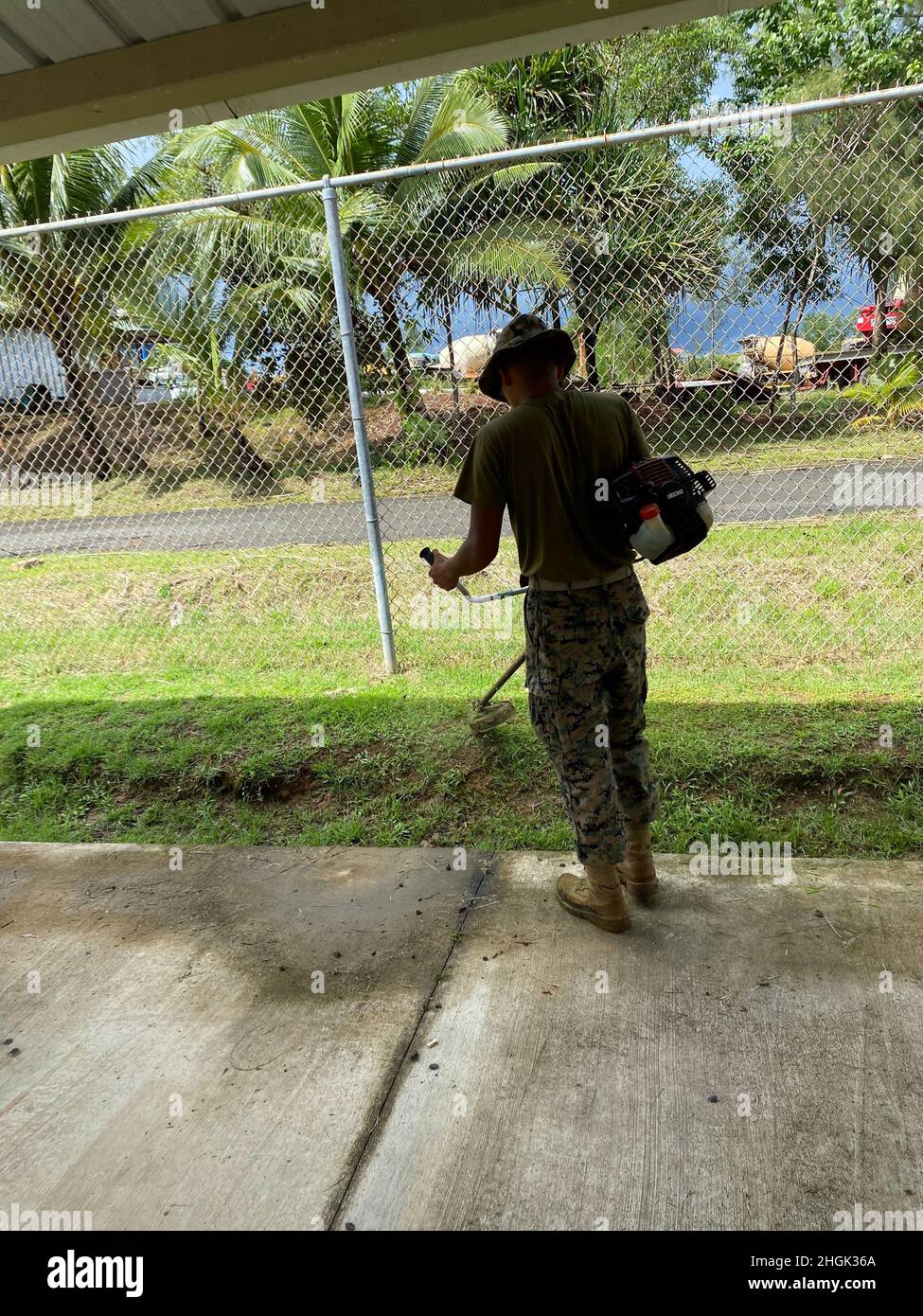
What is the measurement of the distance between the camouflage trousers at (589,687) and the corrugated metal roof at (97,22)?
226 cm

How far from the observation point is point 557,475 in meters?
2.76

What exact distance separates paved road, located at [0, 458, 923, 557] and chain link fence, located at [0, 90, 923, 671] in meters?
0.05

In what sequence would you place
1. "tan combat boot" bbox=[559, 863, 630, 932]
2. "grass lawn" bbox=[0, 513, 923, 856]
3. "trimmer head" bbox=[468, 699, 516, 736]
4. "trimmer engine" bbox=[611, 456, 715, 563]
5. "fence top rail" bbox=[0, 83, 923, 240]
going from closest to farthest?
1. "trimmer engine" bbox=[611, 456, 715, 563]
2. "tan combat boot" bbox=[559, 863, 630, 932]
3. "fence top rail" bbox=[0, 83, 923, 240]
4. "grass lawn" bbox=[0, 513, 923, 856]
5. "trimmer head" bbox=[468, 699, 516, 736]

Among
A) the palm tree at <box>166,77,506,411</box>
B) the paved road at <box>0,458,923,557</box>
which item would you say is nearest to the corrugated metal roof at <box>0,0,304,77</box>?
the paved road at <box>0,458,923,557</box>

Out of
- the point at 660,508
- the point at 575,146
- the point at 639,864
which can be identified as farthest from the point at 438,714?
the point at 575,146

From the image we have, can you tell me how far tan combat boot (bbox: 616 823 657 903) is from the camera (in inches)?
124

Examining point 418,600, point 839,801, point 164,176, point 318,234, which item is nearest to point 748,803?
point 839,801

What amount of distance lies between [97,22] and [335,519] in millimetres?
4547

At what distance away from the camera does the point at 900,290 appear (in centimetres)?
661

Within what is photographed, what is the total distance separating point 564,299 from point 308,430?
212 cm

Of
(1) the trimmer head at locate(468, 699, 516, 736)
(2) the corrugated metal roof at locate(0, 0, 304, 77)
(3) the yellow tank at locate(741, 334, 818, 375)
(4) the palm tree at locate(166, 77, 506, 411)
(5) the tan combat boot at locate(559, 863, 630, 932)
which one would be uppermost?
(4) the palm tree at locate(166, 77, 506, 411)

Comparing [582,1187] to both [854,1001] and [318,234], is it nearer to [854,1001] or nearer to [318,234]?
[854,1001]

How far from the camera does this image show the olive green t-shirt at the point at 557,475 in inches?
108

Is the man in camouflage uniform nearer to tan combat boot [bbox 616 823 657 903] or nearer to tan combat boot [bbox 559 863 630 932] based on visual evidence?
tan combat boot [bbox 559 863 630 932]
